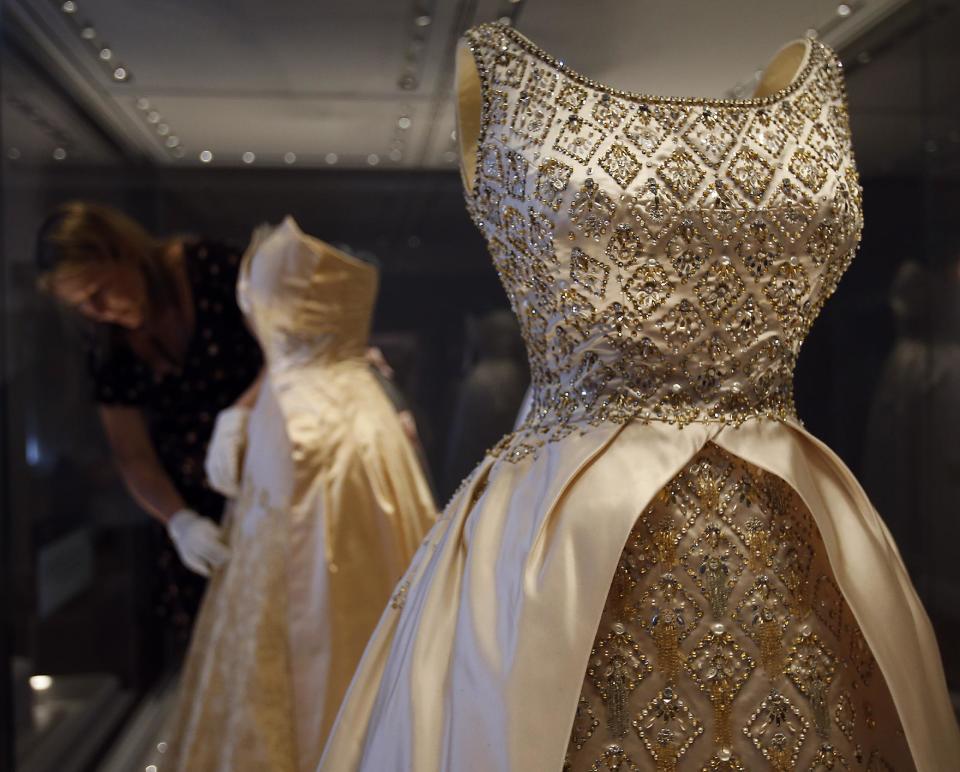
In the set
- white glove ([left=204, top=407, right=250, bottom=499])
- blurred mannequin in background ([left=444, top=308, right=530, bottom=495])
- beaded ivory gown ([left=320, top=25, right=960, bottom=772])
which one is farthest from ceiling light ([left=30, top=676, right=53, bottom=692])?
beaded ivory gown ([left=320, top=25, right=960, bottom=772])

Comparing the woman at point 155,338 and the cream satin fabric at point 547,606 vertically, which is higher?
the woman at point 155,338

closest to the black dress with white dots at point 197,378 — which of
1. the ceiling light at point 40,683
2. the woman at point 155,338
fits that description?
the woman at point 155,338

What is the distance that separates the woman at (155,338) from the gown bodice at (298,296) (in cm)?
34

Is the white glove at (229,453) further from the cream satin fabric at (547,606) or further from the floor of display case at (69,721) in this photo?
the cream satin fabric at (547,606)

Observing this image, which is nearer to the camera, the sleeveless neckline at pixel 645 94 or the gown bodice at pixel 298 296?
the sleeveless neckline at pixel 645 94

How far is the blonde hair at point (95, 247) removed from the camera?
177 cm

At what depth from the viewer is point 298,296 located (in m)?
1.48

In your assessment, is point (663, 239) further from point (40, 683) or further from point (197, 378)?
point (40, 683)

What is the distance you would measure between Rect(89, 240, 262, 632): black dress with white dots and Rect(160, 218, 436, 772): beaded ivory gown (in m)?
0.36

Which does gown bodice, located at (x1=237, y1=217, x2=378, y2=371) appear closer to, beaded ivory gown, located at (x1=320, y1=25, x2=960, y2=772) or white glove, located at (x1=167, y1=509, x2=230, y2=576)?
white glove, located at (x1=167, y1=509, x2=230, y2=576)

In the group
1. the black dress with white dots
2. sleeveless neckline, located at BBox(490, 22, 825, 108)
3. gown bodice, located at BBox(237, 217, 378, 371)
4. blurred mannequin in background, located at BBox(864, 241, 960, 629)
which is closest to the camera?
sleeveless neckline, located at BBox(490, 22, 825, 108)

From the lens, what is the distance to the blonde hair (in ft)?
5.81

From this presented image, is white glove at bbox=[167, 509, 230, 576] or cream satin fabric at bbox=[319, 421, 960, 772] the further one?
white glove at bbox=[167, 509, 230, 576]

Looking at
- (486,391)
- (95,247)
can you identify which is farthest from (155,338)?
(486,391)
